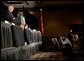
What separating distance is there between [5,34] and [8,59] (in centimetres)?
62

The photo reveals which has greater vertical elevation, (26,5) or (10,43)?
(26,5)

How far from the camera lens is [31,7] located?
51.9 ft

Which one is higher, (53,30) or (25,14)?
→ (25,14)

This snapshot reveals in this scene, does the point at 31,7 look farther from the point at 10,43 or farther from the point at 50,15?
the point at 10,43

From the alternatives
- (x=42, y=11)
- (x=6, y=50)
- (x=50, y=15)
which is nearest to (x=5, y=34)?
(x=6, y=50)

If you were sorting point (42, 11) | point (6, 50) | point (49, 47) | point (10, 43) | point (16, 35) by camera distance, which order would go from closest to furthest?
point (6, 50) → point (10, 43) → point (16, 35) → point (49, 47) → point (42, 11)

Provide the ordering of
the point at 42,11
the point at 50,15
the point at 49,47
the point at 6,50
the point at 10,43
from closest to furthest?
1. the point at 6,50
2. the point at 10,43
3. the point at 49,47
4. the point at 42,11
5. the point at 50,15

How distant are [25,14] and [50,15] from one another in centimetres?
206

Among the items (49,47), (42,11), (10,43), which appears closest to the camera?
(10,43)

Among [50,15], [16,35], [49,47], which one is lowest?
[49,47]

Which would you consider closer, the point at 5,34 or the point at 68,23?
the point at 5,34

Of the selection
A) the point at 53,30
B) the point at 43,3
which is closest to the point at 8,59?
the point at 43,3

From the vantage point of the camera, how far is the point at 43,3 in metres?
13.6

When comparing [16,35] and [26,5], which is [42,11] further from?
[16,35]
